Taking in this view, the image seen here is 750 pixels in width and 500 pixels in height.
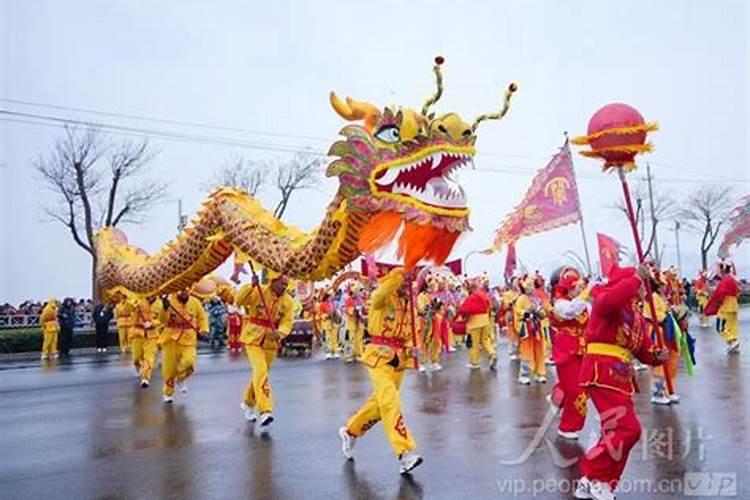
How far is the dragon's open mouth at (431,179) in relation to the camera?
6355 mm

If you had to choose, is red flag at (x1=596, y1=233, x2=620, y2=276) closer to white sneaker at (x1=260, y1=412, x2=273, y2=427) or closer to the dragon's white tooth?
the dragon's white tooth

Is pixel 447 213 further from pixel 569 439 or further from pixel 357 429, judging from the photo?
pixel 569 439

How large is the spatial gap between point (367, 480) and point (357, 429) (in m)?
0.65

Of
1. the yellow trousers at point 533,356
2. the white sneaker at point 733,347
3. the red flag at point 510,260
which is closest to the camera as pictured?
the yellow trousers at point 533,356

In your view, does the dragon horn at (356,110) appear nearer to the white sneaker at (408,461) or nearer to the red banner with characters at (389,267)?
the red banner with characters at (389,267)

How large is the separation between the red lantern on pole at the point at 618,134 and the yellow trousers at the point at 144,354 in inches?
379

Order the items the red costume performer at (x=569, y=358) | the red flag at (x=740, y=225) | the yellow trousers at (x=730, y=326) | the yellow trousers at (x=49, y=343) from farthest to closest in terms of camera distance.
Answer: the red flag at (x=740, y=225) → the yellow trousers at (x=49, y=343) → the yellow trousers at (x=730, y=326) → the red costume performer at (x=569, y=358)

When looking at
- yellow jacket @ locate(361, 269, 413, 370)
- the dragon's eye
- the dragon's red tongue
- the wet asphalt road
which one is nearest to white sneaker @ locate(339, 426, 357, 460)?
the wet asphalt road

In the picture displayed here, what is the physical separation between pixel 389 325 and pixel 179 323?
18.0ft

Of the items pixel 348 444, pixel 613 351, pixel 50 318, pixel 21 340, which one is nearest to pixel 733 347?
pixel 348 444

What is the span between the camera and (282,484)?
6094mm

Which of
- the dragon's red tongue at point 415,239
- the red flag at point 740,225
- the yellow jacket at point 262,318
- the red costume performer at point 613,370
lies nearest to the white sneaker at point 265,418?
the yellow jacket at point 262,318

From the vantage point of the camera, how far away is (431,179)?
639 cm

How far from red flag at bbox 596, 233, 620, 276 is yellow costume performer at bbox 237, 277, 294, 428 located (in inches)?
156
